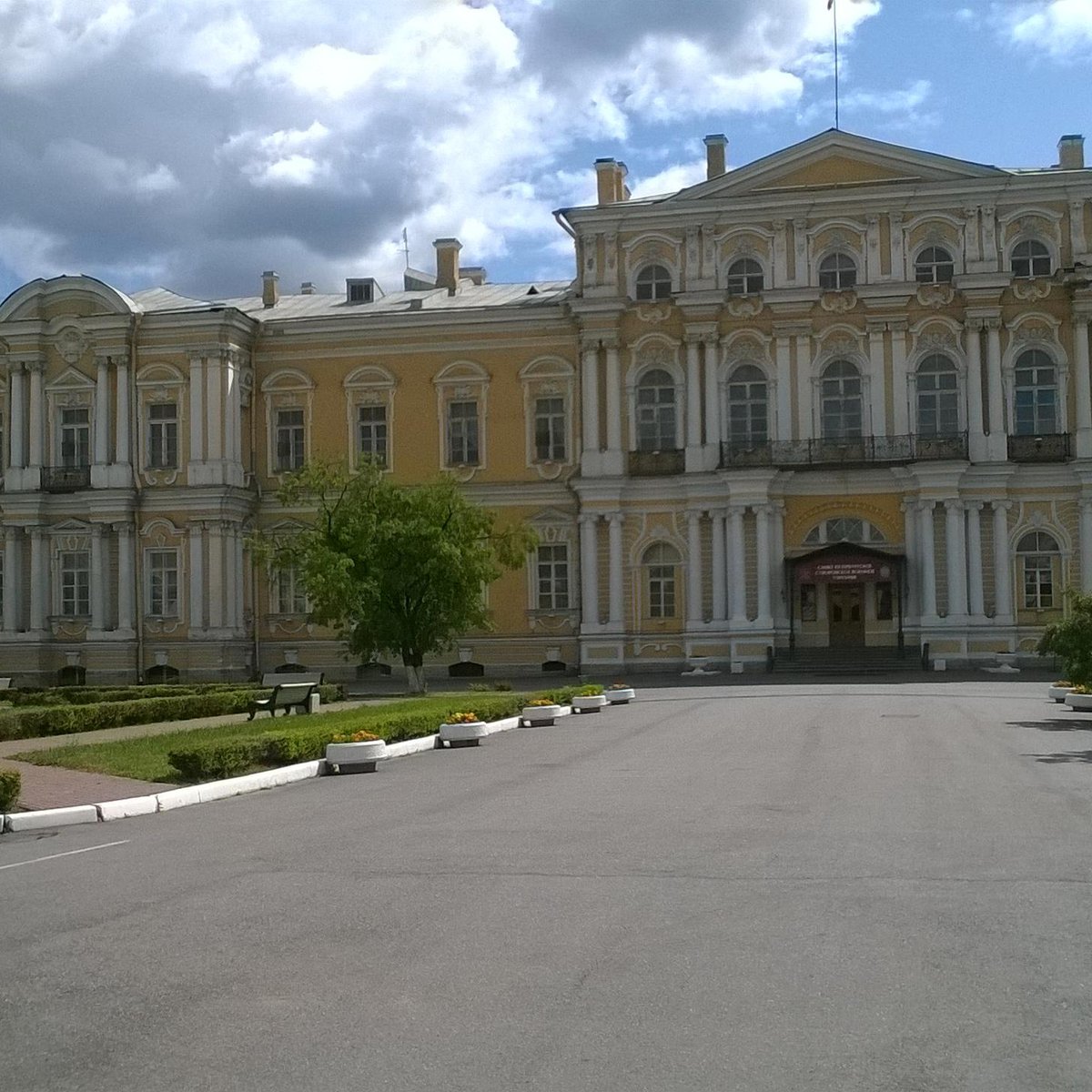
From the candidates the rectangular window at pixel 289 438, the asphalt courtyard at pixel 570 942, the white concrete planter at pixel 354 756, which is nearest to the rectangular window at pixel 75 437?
the rectangular window at pixel 289 438

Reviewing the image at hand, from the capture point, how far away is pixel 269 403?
44469 mm

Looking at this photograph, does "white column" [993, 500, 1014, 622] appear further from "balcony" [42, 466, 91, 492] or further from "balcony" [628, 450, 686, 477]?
"balcony" [42, 466, 91, 492]

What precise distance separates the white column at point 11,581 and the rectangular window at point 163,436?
4855 mm

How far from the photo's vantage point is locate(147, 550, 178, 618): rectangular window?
43125 millimetres

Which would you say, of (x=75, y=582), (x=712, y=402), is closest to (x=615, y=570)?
(x=712, y=402)

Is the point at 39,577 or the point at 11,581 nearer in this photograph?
the point at 39,577

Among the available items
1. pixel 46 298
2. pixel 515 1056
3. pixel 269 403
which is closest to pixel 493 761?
pixel 515 1056

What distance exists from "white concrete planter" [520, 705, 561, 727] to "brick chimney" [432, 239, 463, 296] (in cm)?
2622

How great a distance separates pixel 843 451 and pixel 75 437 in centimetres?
2334

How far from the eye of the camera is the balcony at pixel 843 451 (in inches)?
1548

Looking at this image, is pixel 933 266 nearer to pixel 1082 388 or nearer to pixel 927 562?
pixel 1082 388

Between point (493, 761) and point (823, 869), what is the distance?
8886 mm

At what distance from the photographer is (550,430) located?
42656 mm

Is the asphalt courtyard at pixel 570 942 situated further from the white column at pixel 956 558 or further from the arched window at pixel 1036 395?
the arched window at pixel 1036 395
